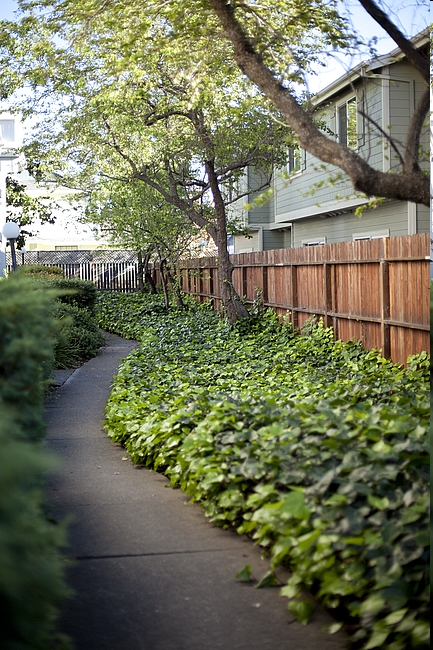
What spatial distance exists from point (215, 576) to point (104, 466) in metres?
2.43

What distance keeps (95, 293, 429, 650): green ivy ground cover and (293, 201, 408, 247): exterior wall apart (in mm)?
1494

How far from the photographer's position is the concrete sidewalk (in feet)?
9.45

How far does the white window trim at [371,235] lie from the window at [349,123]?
5.78ft

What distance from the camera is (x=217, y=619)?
3021 mm

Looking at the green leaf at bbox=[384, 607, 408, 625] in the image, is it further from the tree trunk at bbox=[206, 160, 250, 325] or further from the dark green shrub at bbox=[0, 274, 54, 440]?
the tree trunk at bbox=[206, 160, 250, 325]

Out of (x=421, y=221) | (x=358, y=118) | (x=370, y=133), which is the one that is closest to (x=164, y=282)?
(x=421, y=221)

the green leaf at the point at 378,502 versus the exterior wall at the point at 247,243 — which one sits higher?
the exterior wall at the point at 247,243

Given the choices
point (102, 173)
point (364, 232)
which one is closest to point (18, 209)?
point (102, 173)

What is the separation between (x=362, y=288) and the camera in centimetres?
910

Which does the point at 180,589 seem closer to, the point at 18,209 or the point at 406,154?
the point at 406,154

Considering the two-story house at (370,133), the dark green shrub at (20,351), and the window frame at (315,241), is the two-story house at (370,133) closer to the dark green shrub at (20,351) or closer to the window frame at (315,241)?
the window frame at (315,241)

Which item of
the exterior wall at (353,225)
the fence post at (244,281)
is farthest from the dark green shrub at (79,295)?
the exterior wall at (353,225)

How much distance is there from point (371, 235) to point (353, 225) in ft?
1.65

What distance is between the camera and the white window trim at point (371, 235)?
26.0 feet
